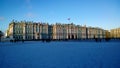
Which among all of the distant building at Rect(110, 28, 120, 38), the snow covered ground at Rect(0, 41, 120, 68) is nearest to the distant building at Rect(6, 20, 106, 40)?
the distant building at Rect(110, 28, 120, 38)

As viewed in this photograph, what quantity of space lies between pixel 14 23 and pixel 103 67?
77.8 meters

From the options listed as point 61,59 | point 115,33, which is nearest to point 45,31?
point 115,33

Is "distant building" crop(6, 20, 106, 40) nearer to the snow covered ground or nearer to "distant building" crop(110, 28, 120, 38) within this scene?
"distant building" crop(110, 28, 120, 38)

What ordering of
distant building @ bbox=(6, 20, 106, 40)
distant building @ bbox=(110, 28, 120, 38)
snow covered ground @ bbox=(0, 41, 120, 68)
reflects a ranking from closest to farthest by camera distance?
1. snow covered ground @ bbox=(0, 41, 120, 68)
2. distant building @ bbox=(6, 20, 106, 40)
3. distant building @ bbox=(110, 28, 120, 38)

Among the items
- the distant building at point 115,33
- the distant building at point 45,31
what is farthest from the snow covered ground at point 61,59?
the distant building at point 115,33

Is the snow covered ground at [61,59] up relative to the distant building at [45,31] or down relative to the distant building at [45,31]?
down

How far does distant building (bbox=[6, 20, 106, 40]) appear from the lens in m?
81.6

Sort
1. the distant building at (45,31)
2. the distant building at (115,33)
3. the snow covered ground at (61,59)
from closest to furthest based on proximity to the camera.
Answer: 1. the snow covered ground at (61,59)
2. the distant building at (45,31)
3. the distant building at (115,33)

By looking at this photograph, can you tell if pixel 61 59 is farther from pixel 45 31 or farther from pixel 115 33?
→ pixel 115 33

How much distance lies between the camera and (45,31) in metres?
87.0

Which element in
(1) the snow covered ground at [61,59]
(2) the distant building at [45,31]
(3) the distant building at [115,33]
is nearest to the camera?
(1) the snow covered ground at [61,59]

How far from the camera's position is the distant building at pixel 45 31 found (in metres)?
81.6

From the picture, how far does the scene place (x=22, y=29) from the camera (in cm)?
8206

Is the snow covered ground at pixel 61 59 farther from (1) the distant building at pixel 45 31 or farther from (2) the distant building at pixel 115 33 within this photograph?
(2) the distant building at pixel 115 33
